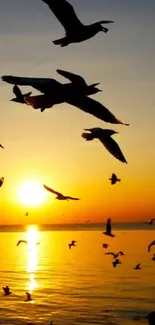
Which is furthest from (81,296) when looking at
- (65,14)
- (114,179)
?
(65,14)

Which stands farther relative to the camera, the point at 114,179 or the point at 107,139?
the point at 114,179

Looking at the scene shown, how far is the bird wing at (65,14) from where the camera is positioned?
728 cm

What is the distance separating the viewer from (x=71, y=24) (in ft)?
25.3

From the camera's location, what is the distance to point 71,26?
7762 millimetres

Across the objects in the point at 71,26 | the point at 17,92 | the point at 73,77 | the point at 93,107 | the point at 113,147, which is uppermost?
the point at 71,26

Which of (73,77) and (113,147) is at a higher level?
(73,77)

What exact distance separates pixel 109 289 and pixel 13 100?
178 feet

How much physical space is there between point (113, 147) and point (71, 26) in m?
1.98

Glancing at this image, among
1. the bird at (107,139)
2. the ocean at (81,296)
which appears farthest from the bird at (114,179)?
the ocean at (81,296)

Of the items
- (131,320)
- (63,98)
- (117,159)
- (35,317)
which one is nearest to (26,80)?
(63,98)

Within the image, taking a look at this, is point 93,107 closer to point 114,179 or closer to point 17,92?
point 17,92

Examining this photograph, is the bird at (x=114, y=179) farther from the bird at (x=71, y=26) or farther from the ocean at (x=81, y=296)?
the ocean at (x=81, y=296)

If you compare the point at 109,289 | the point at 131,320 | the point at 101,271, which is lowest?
the point at 131,320

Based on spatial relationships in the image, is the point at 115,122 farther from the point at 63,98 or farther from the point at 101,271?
the point at 101,271
